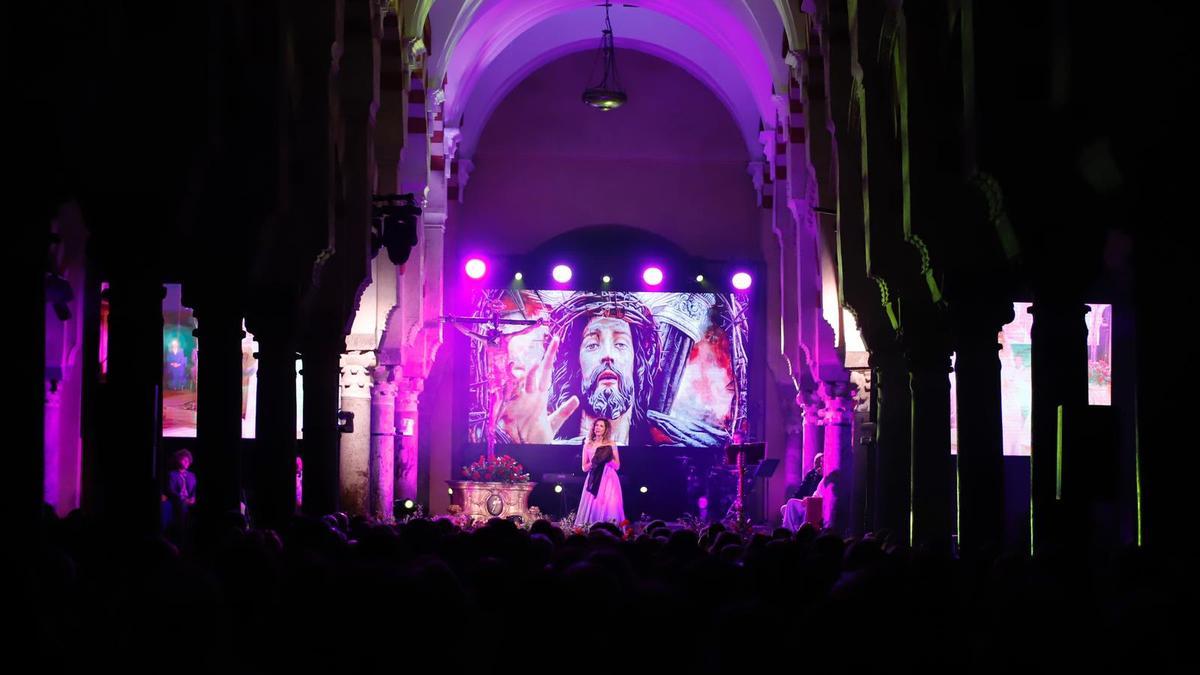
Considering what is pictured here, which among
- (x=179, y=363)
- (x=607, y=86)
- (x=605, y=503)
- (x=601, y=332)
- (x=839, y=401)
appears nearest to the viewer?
(x=839, y=401)

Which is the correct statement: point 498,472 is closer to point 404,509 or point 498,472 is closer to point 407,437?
point 407,437

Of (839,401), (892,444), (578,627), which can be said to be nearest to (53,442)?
(892,444)

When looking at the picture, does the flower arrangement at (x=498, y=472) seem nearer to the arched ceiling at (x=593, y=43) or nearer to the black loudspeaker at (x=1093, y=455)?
the arched ceiling at (x=593, y=43)

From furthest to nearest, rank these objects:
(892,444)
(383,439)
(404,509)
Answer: (404,509)
(383,439)
(892,444)

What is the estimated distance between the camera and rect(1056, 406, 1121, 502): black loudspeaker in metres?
8.57

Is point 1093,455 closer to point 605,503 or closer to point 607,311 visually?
point 605,503

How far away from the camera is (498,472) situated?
2753cm

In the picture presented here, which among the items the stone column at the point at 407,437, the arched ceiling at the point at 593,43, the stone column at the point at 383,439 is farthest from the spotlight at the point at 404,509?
the arched ceiling at the point at 593,43

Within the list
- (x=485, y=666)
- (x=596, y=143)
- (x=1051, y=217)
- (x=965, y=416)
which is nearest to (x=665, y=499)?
(x=596, y=143)

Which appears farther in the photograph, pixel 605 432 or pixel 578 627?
pixel 605 432

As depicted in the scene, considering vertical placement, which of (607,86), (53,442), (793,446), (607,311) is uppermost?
(607,86)

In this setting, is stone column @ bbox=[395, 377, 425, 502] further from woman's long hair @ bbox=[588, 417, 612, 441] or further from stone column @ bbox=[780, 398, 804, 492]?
stone column @ bbox=[780, 398, 804, 492]

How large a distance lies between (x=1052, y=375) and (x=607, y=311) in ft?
70.9

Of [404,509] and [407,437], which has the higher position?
[407,437]
